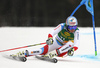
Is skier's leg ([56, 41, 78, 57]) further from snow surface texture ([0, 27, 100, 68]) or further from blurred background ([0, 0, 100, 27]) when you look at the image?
blurred background ([0, 0, 100, 27])

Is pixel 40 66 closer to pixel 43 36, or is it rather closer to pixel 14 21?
pixel 43 36

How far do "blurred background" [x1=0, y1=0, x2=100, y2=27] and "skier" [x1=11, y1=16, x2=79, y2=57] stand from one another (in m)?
10.5

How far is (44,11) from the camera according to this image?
61.1ft

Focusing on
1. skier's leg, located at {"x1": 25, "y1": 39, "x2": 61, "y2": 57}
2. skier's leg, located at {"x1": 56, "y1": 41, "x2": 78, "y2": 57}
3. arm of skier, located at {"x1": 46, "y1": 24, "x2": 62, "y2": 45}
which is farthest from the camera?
skier's leg, located at {"x1": 25, "y1": 39, "x2": 61, "y2": 57}

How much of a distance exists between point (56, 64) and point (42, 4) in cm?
1377

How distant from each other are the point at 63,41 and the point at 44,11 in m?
12.7

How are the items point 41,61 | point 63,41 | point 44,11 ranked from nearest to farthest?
point 41,61 < point 63,41 < point 44,11

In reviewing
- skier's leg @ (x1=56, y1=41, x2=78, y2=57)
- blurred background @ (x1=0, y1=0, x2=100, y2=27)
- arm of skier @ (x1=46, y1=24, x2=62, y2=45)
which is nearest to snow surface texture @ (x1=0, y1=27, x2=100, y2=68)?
skier's leg @ (x1=56, y1=41, x2=78, y2=57)

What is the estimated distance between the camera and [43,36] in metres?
9.69

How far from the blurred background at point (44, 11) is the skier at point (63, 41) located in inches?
414

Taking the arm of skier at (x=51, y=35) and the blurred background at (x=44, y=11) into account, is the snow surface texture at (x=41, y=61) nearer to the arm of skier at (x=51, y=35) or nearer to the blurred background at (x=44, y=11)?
the arm of skier at (x=51, y=35)

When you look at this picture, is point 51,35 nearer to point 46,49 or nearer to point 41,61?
point 46,49

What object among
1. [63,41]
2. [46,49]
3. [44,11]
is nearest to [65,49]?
[63,41]

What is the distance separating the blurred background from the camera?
55.4 feet
